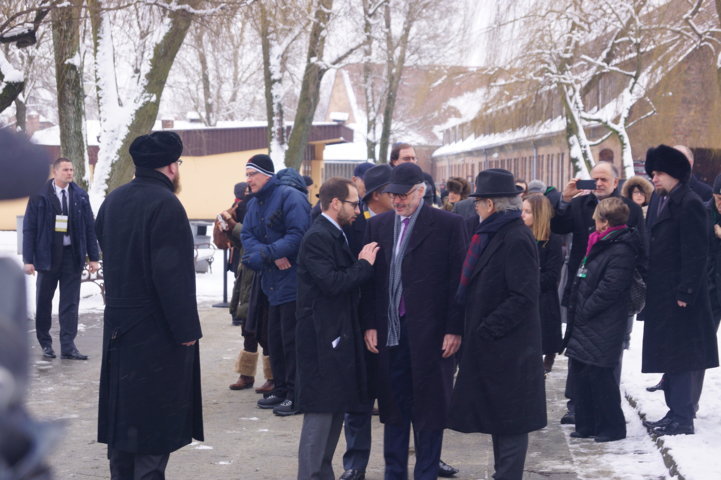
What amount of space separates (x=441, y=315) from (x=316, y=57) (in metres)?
20.0

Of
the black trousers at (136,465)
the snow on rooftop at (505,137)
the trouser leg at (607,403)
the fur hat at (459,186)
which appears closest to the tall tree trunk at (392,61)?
the snow on rooftop at (505,137)

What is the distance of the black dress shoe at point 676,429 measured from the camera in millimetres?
6695

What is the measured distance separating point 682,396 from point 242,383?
3.85 metres

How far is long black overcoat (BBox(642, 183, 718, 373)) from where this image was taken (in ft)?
21.7

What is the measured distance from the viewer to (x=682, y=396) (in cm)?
674

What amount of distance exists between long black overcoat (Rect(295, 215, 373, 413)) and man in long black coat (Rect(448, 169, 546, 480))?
0.60 meters

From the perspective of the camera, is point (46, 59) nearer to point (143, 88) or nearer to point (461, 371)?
point (143, 88)

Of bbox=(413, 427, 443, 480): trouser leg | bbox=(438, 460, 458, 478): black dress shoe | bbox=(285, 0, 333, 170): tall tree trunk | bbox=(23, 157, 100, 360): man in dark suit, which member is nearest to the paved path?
bbox=(438, 460, 458, 478): black dress shoe

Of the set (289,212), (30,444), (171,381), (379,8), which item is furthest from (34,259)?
(379,8)

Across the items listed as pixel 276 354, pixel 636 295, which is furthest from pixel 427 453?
pixel 276 354

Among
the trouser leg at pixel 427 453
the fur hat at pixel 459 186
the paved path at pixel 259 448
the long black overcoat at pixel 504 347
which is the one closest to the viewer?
the long black overcoat at pixel 504 347

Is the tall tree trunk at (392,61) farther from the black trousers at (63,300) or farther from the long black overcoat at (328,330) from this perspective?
the long black overcoat at (328,330)

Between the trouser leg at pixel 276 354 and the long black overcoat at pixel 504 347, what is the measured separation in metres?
2.61

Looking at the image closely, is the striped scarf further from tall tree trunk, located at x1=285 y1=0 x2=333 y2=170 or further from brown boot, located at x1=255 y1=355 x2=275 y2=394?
tall tree trunk, located at x1=285 y1=0 x2=333 y2=170
